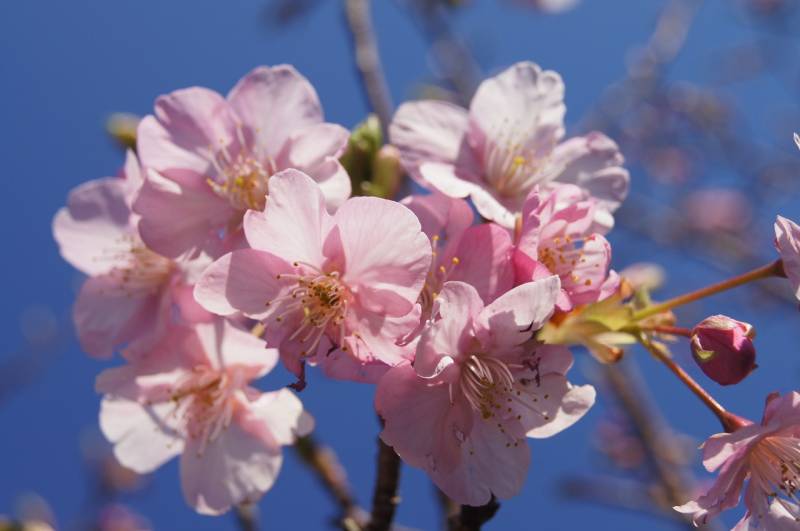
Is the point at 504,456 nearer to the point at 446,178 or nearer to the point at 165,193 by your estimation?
the point at 446,178

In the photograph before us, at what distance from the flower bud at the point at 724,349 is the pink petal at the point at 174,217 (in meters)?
0.84

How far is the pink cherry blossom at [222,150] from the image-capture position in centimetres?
136

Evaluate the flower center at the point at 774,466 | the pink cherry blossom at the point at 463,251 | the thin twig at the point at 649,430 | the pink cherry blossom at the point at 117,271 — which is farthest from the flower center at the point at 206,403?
the thin twig at the point at 649,430

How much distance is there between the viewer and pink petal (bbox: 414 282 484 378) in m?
1.06

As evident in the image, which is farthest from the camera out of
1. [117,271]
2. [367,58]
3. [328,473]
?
[367,58]

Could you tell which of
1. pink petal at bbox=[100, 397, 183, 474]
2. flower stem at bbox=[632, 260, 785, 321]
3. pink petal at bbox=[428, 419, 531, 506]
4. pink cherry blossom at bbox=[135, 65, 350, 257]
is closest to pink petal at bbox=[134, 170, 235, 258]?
pink cherry blossom at bbox=[135, 65, 350, 257]

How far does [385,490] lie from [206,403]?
1.33 feet

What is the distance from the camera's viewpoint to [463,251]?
3.87 feet

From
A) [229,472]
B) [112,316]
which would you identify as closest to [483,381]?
[229,472]

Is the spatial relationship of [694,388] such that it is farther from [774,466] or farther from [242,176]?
[242,176]

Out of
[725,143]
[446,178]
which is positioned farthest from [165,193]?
[725,143]

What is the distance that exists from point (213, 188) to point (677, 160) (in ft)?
20.7

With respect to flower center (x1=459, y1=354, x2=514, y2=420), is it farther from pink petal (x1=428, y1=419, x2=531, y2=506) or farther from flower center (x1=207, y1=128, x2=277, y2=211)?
flower center (x1=207, y1=128, x2=277, y2=211)

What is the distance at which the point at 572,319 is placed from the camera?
1.20 m
